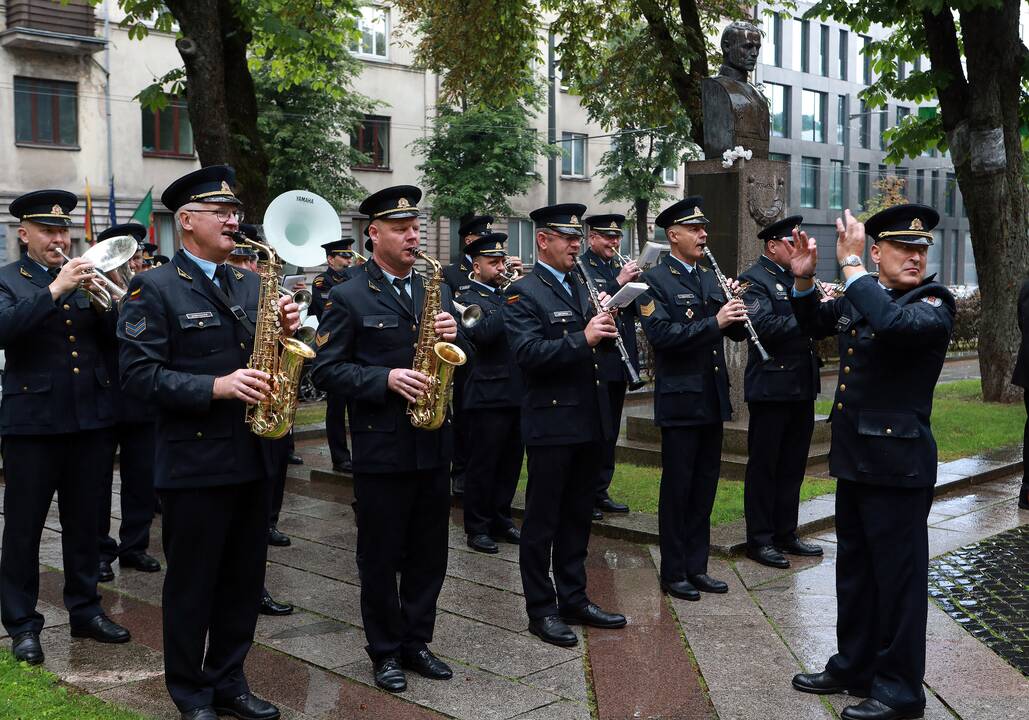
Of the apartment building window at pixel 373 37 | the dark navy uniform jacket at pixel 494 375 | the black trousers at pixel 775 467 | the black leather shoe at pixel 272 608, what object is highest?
the apartment building window at pixel 373 37

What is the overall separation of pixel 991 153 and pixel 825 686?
1191 cm

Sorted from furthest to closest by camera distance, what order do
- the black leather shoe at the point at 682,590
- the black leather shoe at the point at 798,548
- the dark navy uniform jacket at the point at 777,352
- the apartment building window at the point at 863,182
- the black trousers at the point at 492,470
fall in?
the apartment building window at the point at 863,182, the black trousers at the point at 492,470, the black leather shoe at the point at 798,548, the dark navy uniform jacket at the point at 777,352, the black leather shoe at the point at 682,590

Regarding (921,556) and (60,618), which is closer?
(921,556)

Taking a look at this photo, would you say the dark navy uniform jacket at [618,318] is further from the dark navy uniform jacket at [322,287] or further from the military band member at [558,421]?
the dark navy uniform jacket at [322,287]

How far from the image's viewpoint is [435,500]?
18.6ft

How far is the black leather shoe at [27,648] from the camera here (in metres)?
5.84

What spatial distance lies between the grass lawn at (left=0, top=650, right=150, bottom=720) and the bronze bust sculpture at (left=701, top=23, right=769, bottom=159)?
8104 millimetres

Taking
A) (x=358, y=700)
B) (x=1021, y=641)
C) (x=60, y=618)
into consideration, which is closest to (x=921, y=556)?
(x=1021, y=641)

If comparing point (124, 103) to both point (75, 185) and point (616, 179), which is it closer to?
point (75, 185)

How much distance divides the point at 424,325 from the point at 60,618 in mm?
3028

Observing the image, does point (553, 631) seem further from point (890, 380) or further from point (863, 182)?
point (863, 182)

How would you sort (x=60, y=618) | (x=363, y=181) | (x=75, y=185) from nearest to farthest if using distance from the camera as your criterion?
(x=60, y=618) → (x=75, y=185) → (x=363, y=181)

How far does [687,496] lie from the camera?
7188 millimetres

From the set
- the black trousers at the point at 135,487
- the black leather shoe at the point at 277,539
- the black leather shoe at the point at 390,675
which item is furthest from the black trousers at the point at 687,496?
the black trousers at the point at 135,487
